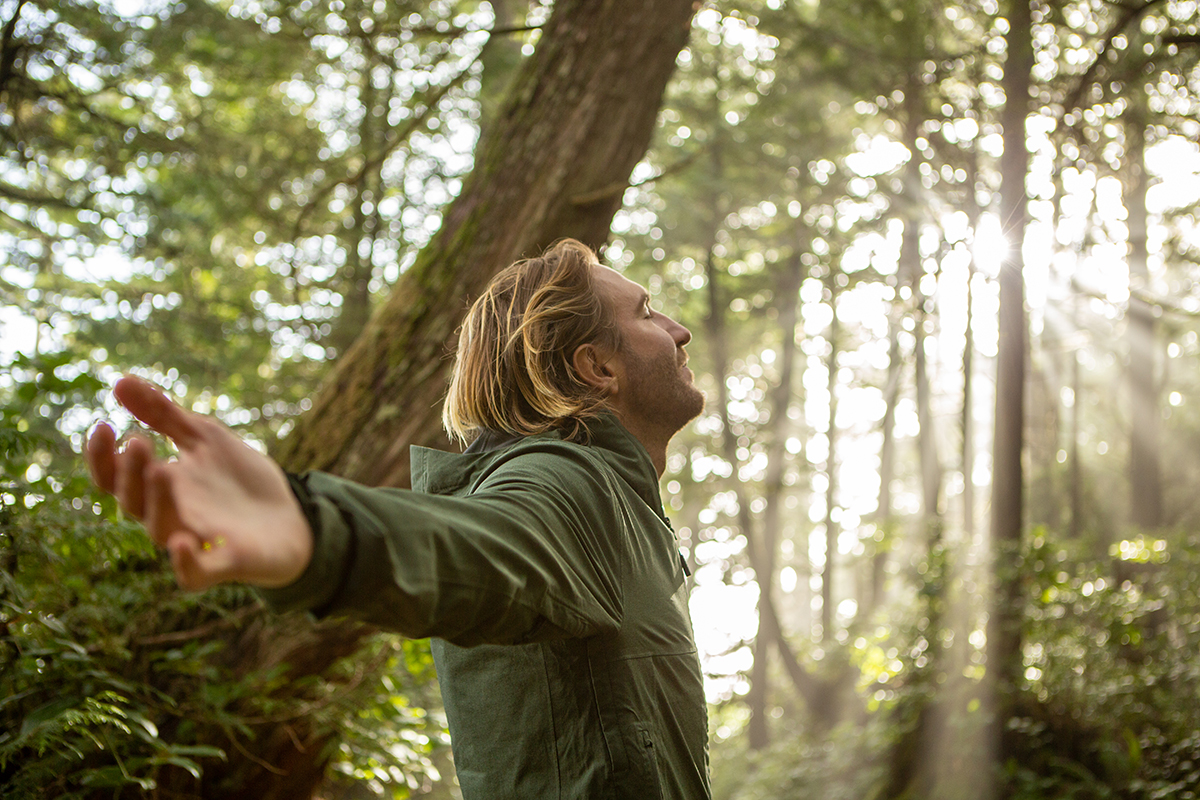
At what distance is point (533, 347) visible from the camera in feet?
6.82

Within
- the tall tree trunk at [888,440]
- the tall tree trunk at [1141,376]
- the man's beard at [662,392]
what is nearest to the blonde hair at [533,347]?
the man's beard at [662,392]

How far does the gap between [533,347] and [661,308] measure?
15.5 metres

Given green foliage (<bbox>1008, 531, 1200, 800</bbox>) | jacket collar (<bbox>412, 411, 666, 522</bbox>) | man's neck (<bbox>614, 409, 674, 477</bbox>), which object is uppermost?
man's neck (<bbox>614, 409, 674, 477</bbox>)

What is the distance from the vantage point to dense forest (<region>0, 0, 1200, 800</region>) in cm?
350

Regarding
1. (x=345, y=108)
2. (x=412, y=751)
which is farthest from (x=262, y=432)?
(x=345, y=108)

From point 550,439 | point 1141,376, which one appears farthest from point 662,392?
point 1141,376

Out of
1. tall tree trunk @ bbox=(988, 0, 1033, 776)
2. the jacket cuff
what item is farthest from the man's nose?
tall tree trunk @ bbox=(988, 0, 1033, 776)

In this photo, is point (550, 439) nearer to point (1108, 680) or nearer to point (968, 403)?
point (1108, 680)

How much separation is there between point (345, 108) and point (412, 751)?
10.8 metres

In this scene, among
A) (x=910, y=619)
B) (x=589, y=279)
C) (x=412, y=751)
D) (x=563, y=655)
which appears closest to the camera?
(x=563, y=655)

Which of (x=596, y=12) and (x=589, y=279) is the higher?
(x=596, y=12)

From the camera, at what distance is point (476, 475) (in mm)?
1736

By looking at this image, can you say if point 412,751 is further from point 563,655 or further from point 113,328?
point 113,328

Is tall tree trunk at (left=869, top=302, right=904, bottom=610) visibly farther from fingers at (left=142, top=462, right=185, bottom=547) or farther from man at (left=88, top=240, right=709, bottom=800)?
fingers at (left=142, top=462, right=185, bottom=547)
